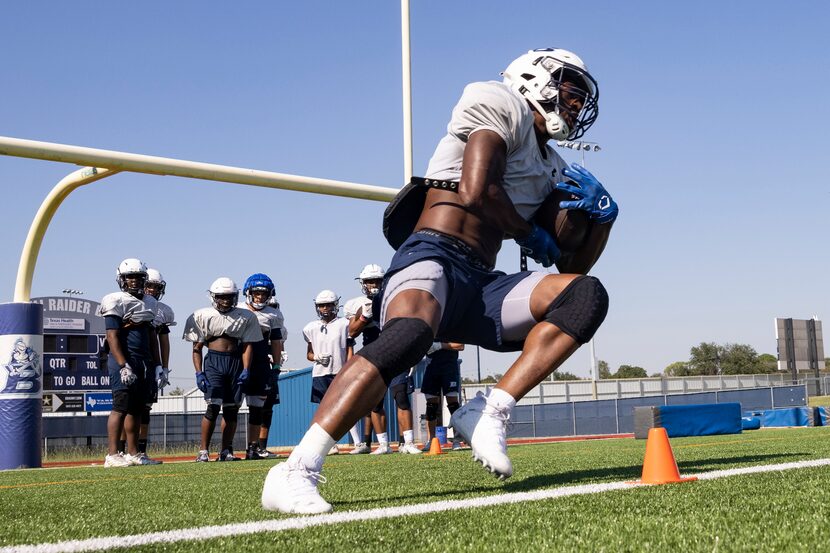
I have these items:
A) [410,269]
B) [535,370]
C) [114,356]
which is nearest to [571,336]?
[535,370]

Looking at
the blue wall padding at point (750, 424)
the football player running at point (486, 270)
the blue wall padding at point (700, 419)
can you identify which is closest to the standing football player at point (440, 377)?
the blue wall padding at point (700, 419)

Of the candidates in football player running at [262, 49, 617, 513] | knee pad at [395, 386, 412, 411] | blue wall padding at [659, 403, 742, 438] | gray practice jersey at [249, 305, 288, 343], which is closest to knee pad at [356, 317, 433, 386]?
football player running at [262, 49, 617, 513]

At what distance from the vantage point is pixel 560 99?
3.70m

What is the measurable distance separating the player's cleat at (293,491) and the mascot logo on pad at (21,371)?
6408 mm

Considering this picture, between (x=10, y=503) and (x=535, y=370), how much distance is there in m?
2.16

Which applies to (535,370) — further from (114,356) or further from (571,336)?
(114,356)

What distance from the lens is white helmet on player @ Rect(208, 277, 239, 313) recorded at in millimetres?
8883

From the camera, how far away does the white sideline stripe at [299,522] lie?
212 cm

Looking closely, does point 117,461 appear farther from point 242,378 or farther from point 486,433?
point 486,433

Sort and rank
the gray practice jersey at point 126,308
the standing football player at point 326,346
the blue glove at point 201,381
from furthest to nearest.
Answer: the standing football player at point 326,346, the blue glove at point 201,381, the gray practice jersey at point 126,308

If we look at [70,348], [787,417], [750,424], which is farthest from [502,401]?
[70,348]

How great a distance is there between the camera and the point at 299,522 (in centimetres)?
239

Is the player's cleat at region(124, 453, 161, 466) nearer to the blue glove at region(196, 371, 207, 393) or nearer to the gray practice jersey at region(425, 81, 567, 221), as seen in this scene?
the blue glove at region(196, 371, 207, 393)

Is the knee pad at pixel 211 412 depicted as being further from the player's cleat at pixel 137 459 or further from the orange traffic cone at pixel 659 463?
the orange traffic cone at pixel 659 463
